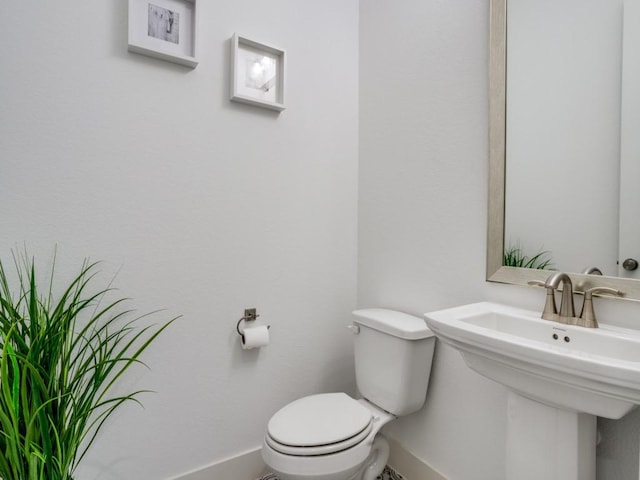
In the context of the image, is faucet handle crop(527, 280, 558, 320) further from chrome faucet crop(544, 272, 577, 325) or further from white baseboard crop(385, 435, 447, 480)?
white baseboard crop(385, 435, 447, 480)

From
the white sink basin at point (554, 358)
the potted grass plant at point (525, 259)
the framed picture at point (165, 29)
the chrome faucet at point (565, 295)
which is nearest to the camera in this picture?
the white sink basin at point (554, 358)

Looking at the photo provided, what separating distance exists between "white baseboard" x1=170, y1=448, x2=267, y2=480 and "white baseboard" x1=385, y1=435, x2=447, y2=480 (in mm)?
A: 607

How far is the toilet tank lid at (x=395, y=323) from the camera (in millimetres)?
1307

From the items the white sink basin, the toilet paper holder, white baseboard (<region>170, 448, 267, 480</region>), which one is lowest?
white baseboard (<region>170, 448, 267, 480</region>)

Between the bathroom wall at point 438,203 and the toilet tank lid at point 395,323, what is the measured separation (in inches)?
3.0

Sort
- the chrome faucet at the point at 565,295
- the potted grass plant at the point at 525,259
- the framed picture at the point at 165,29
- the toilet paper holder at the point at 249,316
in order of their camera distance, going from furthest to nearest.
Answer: the toilet paper holder at the point at 249,316 → the framed picture at the point at 165,29 → the potted grass plant at the point at 525,259 → the chrome faucet at the point at 565,295

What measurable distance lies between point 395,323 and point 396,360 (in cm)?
15

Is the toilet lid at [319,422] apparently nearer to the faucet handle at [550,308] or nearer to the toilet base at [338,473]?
the toilet base at [338,473]

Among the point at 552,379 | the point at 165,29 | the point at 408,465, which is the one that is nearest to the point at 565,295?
the point at 552,379

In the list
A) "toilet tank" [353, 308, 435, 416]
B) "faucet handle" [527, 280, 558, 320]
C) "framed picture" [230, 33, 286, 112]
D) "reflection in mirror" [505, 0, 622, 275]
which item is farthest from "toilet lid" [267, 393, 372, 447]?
"framed picture" [230, 33, 286, 112]

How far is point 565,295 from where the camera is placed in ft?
3.20

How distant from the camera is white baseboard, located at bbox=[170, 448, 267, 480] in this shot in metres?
1.38

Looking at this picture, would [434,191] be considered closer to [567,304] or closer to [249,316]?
[567,304]

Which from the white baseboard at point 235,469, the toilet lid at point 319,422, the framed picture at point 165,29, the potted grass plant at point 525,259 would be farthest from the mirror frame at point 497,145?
the white baseboard at point 235,469
